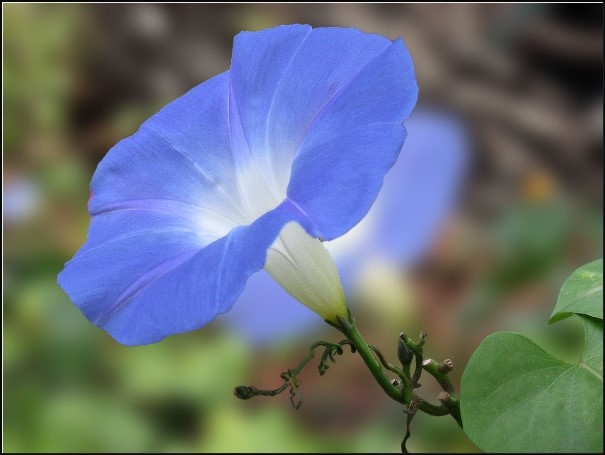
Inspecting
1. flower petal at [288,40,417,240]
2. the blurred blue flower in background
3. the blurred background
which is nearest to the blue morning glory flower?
flower petal at [288,40,417,240]

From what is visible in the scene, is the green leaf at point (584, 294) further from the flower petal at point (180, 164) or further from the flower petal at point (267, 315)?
the flower petal at point (267, 315)

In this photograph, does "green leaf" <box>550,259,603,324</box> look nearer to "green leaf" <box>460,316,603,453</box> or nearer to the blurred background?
"green leaf" <box>460,316,603,453</box>

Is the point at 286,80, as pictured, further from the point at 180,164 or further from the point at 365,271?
the point at 365,271

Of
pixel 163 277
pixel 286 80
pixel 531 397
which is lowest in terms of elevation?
pixel 531 397

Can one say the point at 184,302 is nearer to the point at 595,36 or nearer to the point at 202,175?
the point at 202,175

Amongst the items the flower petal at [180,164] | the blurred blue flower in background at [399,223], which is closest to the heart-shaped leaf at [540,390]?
the flower petal at [180,164]

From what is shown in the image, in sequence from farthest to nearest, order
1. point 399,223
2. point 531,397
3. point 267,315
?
point 399,223 < point 267,315 < point 531,397

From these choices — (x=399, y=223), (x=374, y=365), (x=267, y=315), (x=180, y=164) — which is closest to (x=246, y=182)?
(x=180, y=164)
